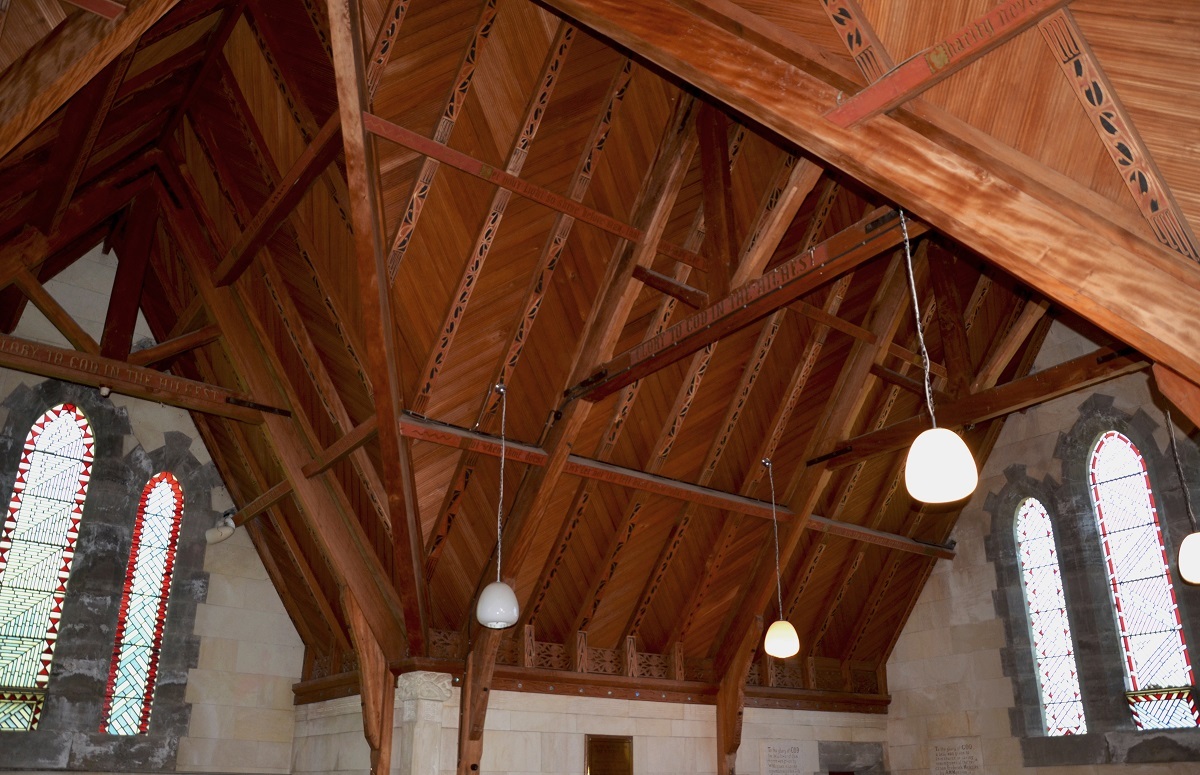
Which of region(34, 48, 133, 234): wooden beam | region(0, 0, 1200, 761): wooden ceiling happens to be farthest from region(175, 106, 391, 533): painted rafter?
region(34, 48, 133, 234): wooden beam

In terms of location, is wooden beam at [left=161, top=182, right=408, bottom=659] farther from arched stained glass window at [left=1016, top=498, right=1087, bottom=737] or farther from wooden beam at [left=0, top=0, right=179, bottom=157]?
arched stained glass window at [left=1016, top=498, right=1087, bottom=737]

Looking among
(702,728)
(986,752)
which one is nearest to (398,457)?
(702,728)

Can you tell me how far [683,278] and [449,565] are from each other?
3.11 metres

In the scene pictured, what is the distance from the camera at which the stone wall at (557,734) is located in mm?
7469

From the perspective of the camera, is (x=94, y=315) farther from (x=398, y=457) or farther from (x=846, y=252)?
(x=846, y=252)

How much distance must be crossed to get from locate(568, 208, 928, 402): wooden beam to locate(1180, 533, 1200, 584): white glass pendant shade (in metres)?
2.81

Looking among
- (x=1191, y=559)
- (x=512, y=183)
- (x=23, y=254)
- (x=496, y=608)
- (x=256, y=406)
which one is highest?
(x=23, y=254)

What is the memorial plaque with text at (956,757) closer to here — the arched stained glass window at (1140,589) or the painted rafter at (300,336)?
the arched stained glass window at (1140,589)

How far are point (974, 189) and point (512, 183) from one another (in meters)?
3.72

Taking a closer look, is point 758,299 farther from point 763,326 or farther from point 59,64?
point 59,64

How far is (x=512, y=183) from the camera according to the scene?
6.36m

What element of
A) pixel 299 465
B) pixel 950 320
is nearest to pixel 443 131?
pixel 299 465

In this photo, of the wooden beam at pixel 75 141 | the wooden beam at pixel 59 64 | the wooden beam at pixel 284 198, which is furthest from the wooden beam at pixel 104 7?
the wooden beam at pixel 75 141

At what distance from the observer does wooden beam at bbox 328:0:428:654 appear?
5316 millimetres
